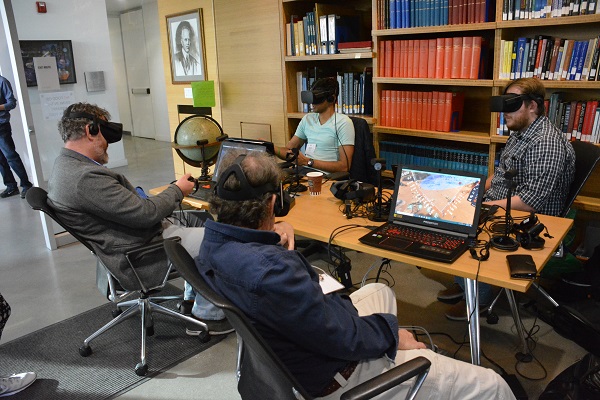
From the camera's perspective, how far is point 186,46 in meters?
4.66

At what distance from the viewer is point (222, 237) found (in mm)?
1310

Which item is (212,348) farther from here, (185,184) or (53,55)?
(53,55)

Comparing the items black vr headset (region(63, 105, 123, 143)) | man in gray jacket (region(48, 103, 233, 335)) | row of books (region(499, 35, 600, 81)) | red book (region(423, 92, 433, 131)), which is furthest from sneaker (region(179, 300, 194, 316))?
row of books (region(499, 35, 600, 81))

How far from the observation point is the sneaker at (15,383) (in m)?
2.25

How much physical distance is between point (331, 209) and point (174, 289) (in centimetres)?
138

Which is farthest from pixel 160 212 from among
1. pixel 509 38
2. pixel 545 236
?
pixel 509 38

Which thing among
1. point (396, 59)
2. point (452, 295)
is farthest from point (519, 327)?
point (396, 59)

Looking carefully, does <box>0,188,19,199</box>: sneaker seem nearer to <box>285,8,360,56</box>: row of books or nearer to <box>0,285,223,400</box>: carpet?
<box>0,285,223,400</box>: carpet

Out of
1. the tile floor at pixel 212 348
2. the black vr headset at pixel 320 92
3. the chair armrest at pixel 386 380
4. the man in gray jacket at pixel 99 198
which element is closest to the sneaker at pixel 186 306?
the tile floor at pixel 212 348

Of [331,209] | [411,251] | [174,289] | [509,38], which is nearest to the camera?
[411,251]

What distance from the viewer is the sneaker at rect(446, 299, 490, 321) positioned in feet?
8.93

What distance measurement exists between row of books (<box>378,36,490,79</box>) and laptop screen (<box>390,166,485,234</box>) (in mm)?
1359

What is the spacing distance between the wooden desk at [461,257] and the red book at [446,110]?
3.72ft

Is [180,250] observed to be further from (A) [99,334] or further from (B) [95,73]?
(B) [95,73]
